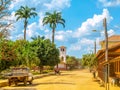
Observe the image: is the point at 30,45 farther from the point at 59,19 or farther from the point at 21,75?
the point at 21,75

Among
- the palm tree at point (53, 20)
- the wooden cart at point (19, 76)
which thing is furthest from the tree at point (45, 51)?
the wooden cart at point (19, 76)

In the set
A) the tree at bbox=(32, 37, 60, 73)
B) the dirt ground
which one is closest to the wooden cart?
the dirt ground

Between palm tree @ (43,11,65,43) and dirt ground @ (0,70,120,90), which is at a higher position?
palm tree @ (43,11,65,43)

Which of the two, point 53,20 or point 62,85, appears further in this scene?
point 53,20

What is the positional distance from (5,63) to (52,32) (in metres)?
53.8

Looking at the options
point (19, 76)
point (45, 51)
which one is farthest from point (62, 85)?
point (45, 51)

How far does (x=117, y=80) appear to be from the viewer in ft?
123

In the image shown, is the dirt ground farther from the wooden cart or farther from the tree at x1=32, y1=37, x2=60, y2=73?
the tree at x1=32, y1=37, x2=60, y2=73

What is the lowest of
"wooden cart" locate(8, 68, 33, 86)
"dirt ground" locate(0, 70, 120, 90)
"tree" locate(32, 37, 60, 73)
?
"dirt ground" locate(0, 70, 120, 90)

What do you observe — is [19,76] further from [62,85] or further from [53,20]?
[53,20]

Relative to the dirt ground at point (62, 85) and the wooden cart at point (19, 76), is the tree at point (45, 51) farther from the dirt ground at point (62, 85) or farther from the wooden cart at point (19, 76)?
the wooden cart at point (19, 76)

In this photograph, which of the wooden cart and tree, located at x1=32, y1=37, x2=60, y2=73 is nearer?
the wooden cart

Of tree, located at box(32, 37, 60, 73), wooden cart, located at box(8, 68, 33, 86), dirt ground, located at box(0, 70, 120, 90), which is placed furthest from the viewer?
tree, located at box(32, 37, 60, 73)

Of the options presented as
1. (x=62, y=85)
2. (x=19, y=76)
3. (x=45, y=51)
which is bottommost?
(x=62, y=85)
